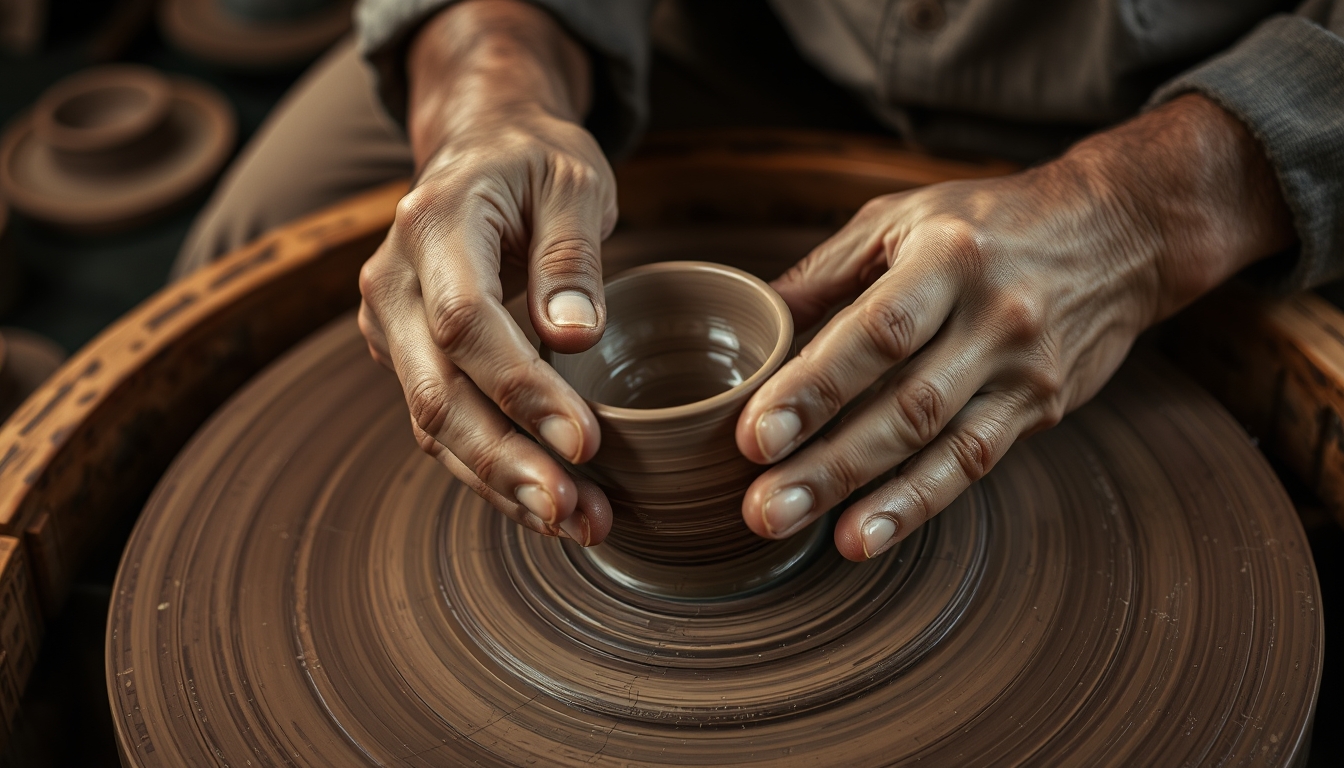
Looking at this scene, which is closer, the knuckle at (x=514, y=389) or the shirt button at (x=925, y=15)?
the knuckle at (x=514, y=389)

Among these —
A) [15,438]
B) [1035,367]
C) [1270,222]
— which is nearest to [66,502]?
[15,438]

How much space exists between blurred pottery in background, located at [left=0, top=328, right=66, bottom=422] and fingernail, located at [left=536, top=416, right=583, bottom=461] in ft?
3.98

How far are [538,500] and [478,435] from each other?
75 mm

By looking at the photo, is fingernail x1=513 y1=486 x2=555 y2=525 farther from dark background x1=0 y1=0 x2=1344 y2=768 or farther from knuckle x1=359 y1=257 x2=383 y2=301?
dark background x1=0 y1=0 x2=1344 y2=768

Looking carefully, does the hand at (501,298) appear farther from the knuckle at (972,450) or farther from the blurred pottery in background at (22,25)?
the blurred pottery in background at (22,25)

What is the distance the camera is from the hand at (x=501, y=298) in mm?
921

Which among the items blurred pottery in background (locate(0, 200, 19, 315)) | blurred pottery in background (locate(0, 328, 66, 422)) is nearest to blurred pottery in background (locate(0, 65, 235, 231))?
blurred pottery in background (locate(0, 200, 19, 315))

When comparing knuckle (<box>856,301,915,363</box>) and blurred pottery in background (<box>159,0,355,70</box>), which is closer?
knuckle (<box>856,301,915,363</box>)

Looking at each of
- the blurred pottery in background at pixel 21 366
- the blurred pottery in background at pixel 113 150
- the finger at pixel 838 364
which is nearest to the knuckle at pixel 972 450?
the finger at pixel 838 364

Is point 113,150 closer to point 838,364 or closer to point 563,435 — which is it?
point 563,435

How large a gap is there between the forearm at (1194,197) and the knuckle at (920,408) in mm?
340

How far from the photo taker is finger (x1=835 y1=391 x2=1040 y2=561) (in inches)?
38.7

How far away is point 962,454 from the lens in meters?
1.01

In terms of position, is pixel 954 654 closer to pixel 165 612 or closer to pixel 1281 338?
pixel 1281 338
